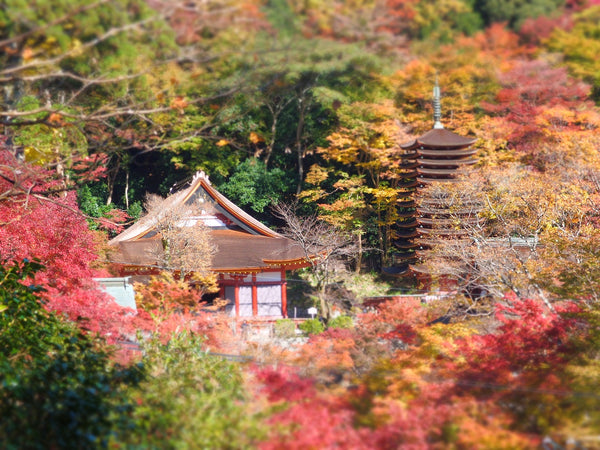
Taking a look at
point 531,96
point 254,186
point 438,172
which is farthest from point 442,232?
point 531,96

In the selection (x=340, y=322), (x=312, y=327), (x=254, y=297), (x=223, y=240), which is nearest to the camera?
(x=312, y=327)

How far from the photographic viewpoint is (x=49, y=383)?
242 inches

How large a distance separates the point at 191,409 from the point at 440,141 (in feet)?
44.0

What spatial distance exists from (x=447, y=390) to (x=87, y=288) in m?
6.70

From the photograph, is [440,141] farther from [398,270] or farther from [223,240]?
[223,240]

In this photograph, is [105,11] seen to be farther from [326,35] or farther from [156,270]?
[156,270]

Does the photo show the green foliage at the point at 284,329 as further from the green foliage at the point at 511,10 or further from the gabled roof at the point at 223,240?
the green foliage at the point at 511,10

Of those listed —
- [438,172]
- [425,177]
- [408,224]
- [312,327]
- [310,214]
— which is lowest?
[312,327]

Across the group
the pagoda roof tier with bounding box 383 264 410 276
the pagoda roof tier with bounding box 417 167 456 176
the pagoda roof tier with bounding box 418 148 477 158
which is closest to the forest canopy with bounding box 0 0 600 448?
the pagoda roof tier with bounding box 383 264 410 276

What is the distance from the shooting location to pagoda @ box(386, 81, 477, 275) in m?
16.9

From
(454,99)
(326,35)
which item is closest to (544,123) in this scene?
(454,99)

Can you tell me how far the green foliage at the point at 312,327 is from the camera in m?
13.8

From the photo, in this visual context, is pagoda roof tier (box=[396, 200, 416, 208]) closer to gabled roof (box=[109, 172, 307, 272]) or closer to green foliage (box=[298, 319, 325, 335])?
gabled roof (box=[109, 172, 307, 272])

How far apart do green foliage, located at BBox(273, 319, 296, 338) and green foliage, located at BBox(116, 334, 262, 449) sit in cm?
553
